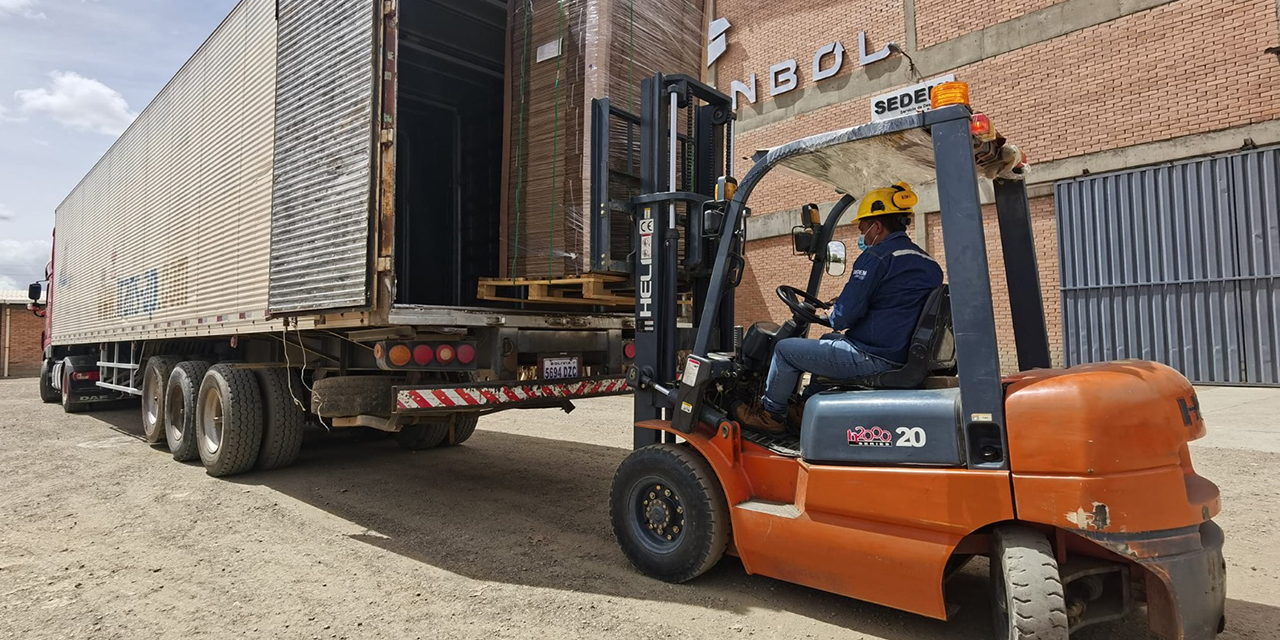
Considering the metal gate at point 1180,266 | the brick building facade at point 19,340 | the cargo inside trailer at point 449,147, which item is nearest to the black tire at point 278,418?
the cargo inside trailer at point 449,147

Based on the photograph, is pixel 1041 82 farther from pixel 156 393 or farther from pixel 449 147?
pixel 156 393

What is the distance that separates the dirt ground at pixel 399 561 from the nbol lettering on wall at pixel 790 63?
9.88 meters

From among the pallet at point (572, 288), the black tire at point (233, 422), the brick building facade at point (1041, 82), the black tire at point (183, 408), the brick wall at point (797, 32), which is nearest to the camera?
the pallet at point (572, 288)

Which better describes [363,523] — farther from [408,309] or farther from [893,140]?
[893,140]

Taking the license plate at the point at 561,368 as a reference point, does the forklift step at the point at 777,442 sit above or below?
below

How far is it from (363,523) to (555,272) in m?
2.37

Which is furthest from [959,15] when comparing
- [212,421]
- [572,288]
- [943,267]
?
[212,421]

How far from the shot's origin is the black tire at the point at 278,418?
6.54 metres

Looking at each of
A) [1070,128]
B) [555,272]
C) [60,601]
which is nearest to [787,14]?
[1070,128]

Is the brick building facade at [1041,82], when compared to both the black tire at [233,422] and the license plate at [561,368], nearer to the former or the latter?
the license plate at [561,368]

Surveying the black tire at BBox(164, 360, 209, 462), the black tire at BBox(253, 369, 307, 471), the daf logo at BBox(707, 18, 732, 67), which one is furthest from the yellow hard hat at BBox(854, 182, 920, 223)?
the daf logo at BBox(707, 18, 732, 67)

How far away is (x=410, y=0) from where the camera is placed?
239 inches

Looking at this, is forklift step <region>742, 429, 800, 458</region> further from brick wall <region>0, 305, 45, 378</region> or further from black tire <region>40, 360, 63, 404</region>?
Answer: brick wall <region>0, 305, 45, 378</region>

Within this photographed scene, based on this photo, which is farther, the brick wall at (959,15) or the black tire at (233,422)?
the brick wall at (959,15)
